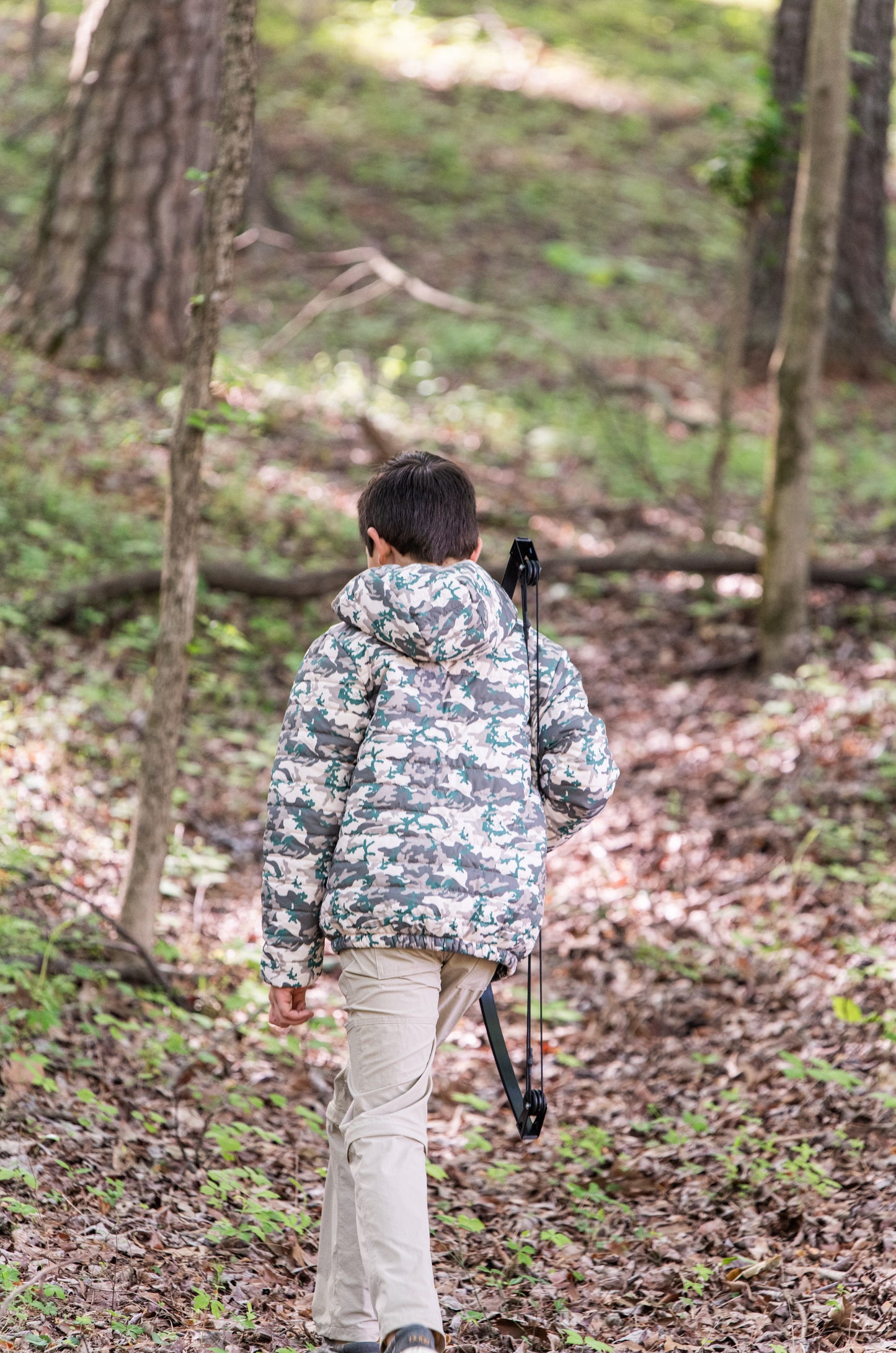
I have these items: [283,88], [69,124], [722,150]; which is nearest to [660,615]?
[722,150]

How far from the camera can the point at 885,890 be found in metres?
5.05

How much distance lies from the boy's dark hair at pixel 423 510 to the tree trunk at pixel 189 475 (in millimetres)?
1358

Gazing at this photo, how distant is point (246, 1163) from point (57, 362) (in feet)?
22.0

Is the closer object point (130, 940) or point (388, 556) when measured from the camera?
point (388, 556)

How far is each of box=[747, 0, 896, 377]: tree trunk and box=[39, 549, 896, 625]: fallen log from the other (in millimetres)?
3049

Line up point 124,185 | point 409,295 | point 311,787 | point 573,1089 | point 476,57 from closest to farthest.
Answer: point 311,787, point 573,1089, point 124,185, point 409,295, point 476,57

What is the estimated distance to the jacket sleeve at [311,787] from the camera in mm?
2592

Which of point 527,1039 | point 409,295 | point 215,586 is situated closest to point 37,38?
point 409,295

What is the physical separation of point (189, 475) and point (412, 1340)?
2.64 metres

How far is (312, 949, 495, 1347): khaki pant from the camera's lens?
7.87ft

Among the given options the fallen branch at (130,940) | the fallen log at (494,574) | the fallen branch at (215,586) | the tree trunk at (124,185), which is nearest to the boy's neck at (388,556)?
the fallen branch at (130,940)

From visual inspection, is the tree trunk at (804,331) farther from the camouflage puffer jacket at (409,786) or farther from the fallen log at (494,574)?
the camouflage puffer jacket at (409,786)

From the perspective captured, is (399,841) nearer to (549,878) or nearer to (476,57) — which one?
(549,878)

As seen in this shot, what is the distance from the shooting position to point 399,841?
2.48 meters
